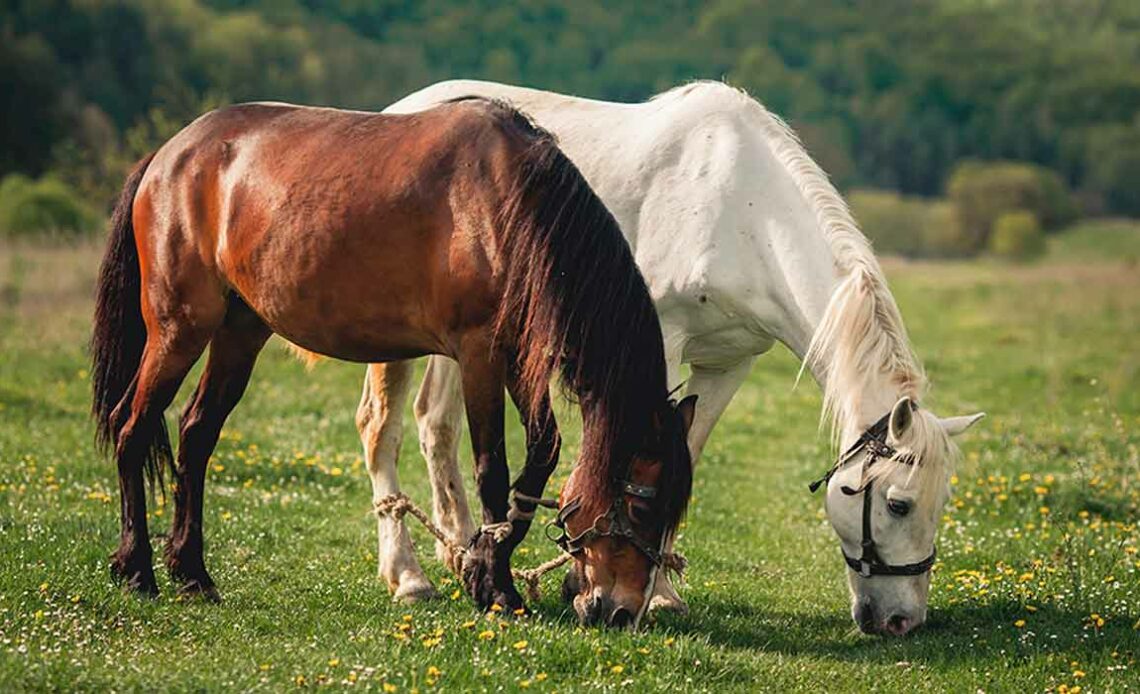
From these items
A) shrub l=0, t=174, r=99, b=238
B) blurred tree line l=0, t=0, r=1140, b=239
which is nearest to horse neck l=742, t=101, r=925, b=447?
shrub l=0, t=174, r=99, b=238

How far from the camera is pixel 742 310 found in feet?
22.2

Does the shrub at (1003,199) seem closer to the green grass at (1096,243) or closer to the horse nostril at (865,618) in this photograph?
the green grass at (1096,243)

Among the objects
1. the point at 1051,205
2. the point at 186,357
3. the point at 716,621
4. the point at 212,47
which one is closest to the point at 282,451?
the point at 186,357

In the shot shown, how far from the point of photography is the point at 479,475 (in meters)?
5.94

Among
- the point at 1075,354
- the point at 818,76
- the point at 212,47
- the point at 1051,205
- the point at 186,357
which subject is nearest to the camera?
the point at 186,357

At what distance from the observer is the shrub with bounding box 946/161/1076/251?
87.6 m

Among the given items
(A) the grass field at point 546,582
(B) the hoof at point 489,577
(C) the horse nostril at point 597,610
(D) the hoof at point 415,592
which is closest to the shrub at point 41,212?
(A) the grass field at point 546,582

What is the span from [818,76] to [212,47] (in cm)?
7913

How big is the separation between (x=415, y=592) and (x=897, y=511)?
7.50 feet

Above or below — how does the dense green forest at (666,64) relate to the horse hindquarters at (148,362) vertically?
below

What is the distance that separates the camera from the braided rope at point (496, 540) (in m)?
5.91

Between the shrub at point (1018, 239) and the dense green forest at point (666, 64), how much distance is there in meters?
10.8

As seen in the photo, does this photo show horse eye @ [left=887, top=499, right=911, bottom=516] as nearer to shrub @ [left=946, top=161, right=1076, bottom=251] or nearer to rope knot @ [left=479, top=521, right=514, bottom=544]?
rope knot @ [left=479, top=521, right=514, bottom=544]

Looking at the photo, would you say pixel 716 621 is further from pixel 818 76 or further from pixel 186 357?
pixel 818 76
